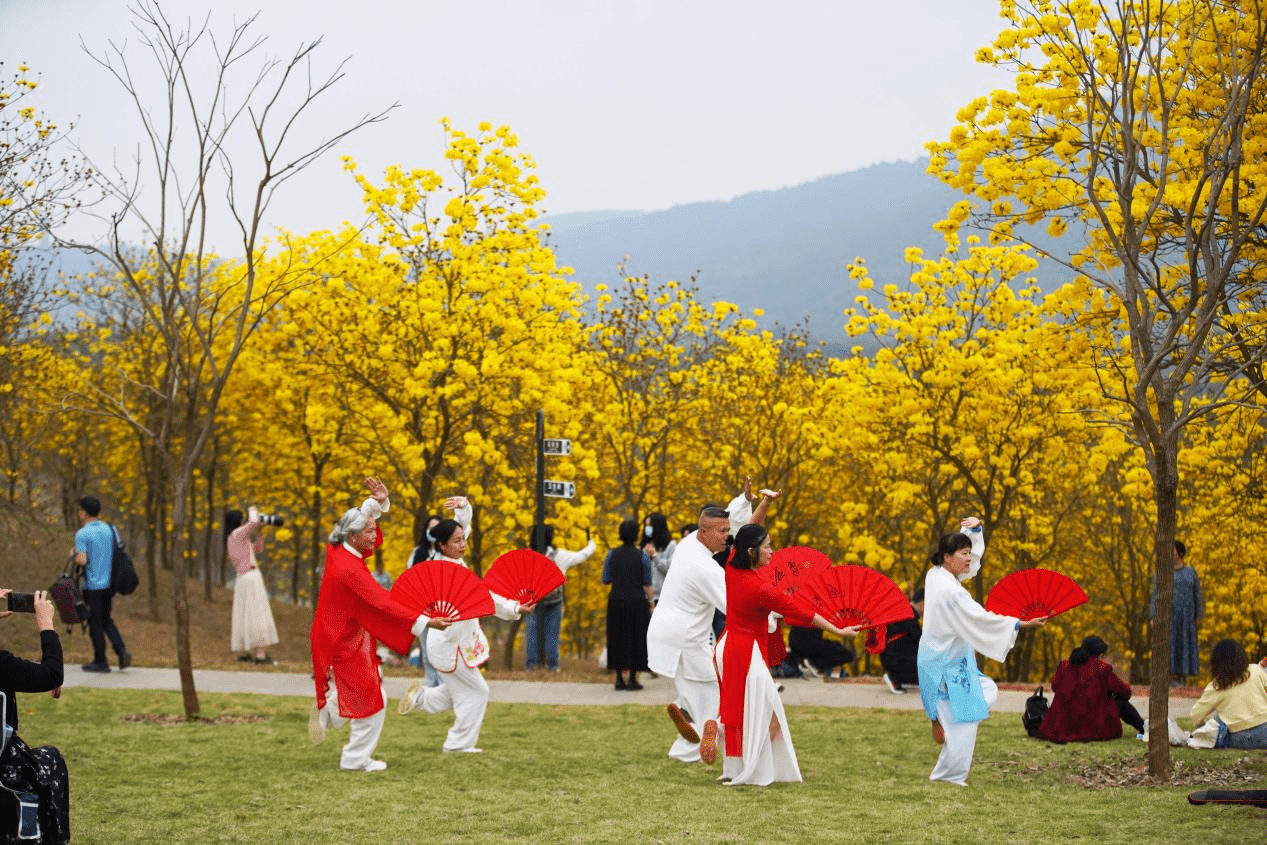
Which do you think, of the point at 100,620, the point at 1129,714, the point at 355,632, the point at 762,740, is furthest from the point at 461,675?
the point at 100,620

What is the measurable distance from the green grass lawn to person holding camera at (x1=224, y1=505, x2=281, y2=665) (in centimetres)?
353

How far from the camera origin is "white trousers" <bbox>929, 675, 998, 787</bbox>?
8633 millimetres

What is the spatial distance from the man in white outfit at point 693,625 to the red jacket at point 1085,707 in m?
2.81

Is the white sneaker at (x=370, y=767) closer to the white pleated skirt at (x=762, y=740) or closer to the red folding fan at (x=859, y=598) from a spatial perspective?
the white pleated skirt at (x=762, y=740)

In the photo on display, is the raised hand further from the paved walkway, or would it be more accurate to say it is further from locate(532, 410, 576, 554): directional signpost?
locate(532, 410, 576, 554): directional signpost

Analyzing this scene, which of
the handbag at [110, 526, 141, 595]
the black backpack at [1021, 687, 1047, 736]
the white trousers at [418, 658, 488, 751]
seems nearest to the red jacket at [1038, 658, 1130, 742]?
the black backpack at [1021, 687, 1047, 736]

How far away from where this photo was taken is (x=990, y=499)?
1995 centimetres

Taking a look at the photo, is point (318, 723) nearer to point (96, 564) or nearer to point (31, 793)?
point (31, 793)

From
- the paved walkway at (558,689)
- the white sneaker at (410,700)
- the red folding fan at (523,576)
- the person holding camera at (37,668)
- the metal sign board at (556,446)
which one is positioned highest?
the metal sign board at (556,446)

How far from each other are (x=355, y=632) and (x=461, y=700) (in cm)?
110

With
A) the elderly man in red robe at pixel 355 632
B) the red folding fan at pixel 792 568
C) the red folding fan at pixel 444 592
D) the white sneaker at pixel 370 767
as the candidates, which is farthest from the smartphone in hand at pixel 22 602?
the red folding fan at pixel 792 568

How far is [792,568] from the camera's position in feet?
30.3

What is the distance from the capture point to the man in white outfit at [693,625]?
9.30 meters

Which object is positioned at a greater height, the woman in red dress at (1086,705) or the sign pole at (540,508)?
the sign pole at (540,508)
